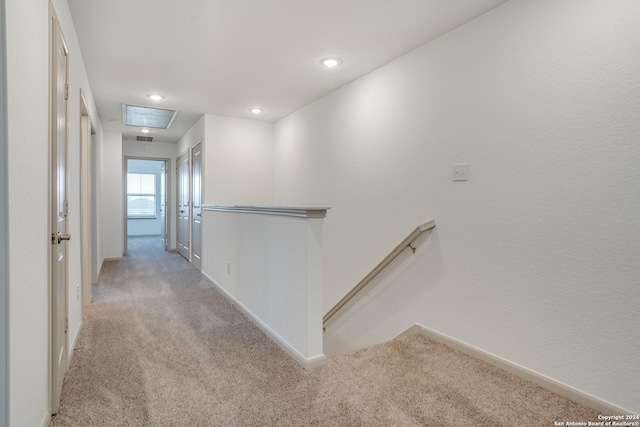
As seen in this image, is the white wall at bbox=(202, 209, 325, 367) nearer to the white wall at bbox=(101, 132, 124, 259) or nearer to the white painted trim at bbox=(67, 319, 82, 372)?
the white painted trim at bbox=(67, 319, 82, 372)

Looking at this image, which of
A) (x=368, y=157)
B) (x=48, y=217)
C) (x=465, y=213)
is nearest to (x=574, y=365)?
(x=465, y=213)

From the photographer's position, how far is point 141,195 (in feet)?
33.3

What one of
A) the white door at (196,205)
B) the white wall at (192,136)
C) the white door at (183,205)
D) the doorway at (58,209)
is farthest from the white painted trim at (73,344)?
the white door at (183,205)

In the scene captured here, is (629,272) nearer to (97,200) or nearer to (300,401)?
(300,401)

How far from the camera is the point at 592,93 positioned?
172cm

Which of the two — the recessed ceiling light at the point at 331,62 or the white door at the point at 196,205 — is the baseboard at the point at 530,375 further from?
the white door at the point at 196,205

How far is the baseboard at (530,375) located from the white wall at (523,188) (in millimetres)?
31

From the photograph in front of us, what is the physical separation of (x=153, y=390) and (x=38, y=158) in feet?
4.06

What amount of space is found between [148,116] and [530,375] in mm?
5080

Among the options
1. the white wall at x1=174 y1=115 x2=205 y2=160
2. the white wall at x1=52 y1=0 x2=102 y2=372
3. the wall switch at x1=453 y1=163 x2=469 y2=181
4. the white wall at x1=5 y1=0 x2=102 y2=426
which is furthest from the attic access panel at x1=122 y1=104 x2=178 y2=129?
the wall switch at x1=453 y1=163 x2=469 y2=181

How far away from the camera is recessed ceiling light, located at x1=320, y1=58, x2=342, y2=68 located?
9.61ft

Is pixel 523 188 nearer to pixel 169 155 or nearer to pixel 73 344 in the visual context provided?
pixel 73 344

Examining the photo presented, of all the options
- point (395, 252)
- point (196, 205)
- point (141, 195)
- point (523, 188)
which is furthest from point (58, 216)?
point (141, 195)

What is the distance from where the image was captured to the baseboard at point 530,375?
1666mm
